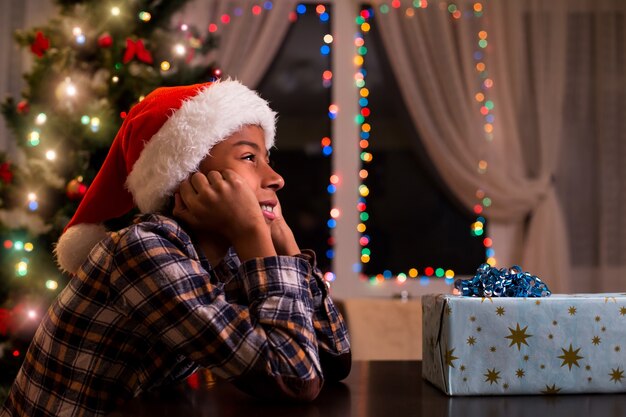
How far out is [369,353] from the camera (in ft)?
10.1

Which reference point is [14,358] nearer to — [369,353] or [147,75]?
[147,75]

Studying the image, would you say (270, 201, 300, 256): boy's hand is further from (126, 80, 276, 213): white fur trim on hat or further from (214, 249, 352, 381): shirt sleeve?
(126, 80, 276, 213): white fur trim on hat

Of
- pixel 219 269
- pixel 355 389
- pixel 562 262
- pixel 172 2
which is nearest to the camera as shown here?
pixel 355 389

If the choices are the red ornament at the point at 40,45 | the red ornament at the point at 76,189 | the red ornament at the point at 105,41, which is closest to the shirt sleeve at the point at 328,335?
the red ornament at the point at 76,189

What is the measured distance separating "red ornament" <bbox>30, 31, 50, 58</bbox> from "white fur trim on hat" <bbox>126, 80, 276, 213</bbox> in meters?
1.91

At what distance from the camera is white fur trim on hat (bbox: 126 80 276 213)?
1.19 meters

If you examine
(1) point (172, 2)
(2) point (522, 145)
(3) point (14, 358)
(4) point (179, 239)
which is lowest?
(3) point (14, 358)

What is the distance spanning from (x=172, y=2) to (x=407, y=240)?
1755mm

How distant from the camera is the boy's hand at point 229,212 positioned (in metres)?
1.06

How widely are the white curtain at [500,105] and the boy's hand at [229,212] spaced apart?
2.80m

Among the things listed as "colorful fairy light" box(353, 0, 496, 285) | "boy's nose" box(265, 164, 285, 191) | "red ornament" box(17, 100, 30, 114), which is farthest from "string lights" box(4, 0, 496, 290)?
"boy's nose" box(265, 164, 285, 191)

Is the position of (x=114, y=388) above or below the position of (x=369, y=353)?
above

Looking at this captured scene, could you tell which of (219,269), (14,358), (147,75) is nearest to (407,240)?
(147,75)

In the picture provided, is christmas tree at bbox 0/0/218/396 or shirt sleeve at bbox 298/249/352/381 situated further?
christmas tree at bbox 0/0/218/396
